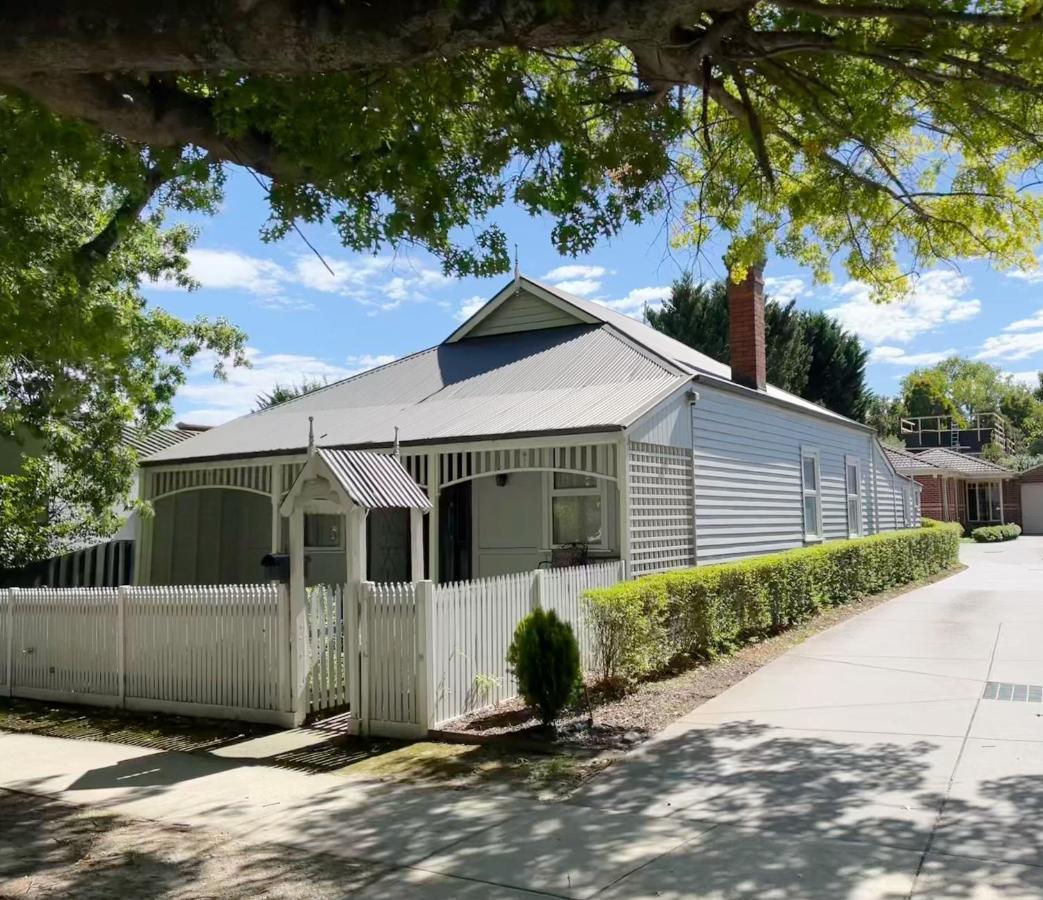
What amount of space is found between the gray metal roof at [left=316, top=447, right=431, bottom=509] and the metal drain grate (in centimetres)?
568

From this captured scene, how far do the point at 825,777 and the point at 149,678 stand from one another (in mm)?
6701

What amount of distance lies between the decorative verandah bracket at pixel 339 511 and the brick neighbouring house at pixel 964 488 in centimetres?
3620

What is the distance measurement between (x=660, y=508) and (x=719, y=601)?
65.7 inches

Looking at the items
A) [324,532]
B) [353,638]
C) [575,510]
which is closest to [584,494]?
[575,510]

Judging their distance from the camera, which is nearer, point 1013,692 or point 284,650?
point 284,650

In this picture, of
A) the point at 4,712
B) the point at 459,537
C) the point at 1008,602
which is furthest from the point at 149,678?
the point at 1008,602

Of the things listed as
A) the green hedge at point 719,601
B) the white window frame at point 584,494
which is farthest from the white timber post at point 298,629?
the white window frame at point 584,494

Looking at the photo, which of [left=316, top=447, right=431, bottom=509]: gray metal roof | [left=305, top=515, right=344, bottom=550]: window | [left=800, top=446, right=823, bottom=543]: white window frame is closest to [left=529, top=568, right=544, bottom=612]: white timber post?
[left=316, top=447, right=431, bottom=509]: gray metal roof

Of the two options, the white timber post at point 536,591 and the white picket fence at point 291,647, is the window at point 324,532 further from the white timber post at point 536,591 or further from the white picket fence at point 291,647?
the white timber post at point 536,591

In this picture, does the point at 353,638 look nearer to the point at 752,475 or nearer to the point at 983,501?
the point at 752,475

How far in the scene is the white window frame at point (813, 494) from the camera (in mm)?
18391

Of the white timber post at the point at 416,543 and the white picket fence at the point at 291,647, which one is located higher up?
the white timber post at the point at 416,543

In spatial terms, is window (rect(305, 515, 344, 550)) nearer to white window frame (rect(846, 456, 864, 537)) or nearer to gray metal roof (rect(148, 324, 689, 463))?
gray metal roof (rect(148, 324, 689, 463))

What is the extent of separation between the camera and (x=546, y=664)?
7.61 m
